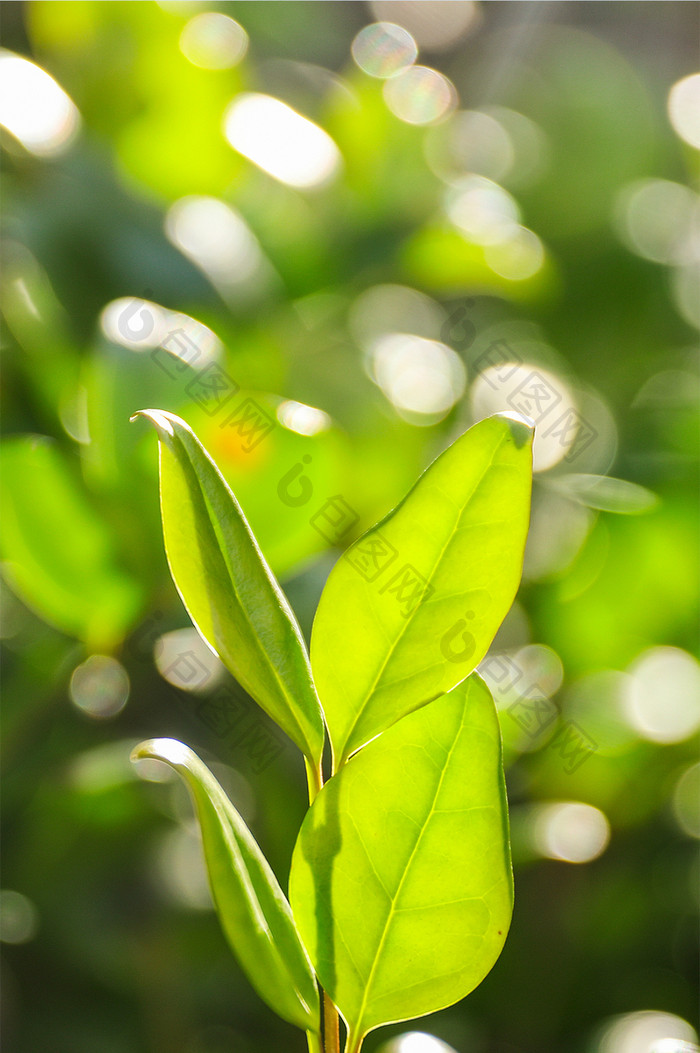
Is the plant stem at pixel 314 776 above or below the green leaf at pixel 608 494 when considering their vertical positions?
below

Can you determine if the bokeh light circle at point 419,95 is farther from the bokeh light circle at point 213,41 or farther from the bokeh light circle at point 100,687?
the bokeh light circle at point 100,687

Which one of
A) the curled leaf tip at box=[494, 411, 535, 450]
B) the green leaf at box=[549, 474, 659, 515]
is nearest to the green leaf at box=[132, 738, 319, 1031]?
the curled leaf tip at box=[494, 411, 535, 450]

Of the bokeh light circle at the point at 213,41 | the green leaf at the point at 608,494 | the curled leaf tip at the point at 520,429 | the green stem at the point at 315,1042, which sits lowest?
the green stem at the point at 315,1042

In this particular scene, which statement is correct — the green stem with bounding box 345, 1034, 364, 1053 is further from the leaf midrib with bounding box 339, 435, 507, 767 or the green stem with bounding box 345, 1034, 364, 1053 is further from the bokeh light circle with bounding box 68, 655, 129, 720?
the bokeh light circle with bounding box 68, 655, 129, 720

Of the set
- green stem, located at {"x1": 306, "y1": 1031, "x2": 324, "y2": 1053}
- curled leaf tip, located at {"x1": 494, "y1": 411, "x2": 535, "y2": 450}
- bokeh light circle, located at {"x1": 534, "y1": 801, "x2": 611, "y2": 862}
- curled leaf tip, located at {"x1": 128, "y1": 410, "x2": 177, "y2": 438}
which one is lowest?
green stem, located at {"x1": 306, "y1": 1031, "x2": 324, "y2": 1053}

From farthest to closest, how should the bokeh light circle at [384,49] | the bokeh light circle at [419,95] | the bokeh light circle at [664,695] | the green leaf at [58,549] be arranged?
1. the bokeh light circle at [384,49]
2. the bokeh light circle at [419,95]
3. the bokeh light circle at [664,695]
4. the green leaf at [58,549]

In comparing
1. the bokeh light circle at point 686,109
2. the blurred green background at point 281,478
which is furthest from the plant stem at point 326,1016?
the bokeh light circle at point 686,109
